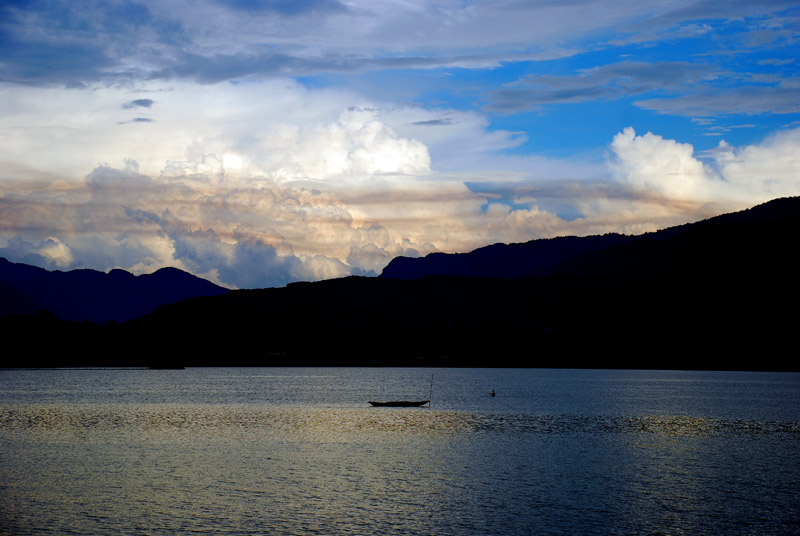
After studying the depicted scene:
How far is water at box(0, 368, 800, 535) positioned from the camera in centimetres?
4647

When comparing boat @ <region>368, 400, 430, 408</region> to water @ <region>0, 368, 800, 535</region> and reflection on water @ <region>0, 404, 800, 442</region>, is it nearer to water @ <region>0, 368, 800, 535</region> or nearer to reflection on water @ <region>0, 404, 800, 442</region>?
reflection on water @ <region>0, 404, 800, 442</region>

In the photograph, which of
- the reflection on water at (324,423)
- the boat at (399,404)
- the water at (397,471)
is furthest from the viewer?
the boat at (399,404)

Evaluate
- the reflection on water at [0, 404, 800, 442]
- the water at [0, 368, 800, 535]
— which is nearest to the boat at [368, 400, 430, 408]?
the reflection on water at [0, 404, 800, 442]

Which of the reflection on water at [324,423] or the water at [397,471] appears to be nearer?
the water at [397,471]

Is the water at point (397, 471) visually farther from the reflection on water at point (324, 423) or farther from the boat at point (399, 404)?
the boat at point (399, 404)

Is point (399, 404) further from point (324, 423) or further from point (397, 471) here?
point (397, 471)

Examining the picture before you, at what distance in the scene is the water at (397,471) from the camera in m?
46.5

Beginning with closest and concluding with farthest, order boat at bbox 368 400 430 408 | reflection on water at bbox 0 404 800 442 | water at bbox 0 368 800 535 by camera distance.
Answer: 1. water at bbox 0 368 800 535
2. reflection on water at bbox 0 404 800 442
3. boat at bbox 368 400 430 408

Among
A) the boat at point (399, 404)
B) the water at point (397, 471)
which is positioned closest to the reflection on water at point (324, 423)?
the water at point (397, 471)

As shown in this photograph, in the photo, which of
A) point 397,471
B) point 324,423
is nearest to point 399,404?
point 324,423

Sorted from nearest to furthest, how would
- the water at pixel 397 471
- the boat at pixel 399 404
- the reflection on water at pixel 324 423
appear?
the water at pixel 397 471 → the reflection on water at pixel 324 423 → the boat at pixel 399 404

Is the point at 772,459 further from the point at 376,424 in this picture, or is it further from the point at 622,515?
the point at 376,424

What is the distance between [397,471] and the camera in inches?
2571

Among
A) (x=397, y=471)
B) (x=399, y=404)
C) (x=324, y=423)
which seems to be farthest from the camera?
(x=399, y=404)
